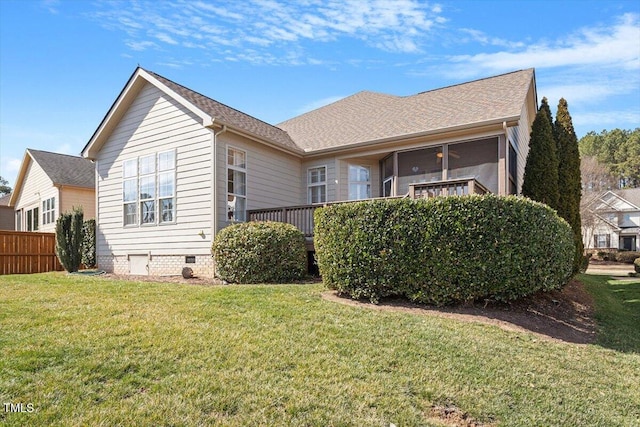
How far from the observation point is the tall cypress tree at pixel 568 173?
429 inches

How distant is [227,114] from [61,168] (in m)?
12.8

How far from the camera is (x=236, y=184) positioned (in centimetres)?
1113

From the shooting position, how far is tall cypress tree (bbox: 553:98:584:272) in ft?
35.8

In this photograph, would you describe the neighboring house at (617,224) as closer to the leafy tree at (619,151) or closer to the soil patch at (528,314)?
the leafy tree at (619,151)

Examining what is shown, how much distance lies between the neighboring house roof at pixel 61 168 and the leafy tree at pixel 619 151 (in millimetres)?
56164

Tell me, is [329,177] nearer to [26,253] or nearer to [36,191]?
[26,253]

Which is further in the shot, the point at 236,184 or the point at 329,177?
the point at 329,177

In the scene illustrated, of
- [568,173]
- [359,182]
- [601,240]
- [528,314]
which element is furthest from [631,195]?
[528,314]

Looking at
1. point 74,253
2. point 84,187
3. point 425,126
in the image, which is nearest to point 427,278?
point 425,126

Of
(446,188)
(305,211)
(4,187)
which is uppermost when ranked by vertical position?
(4,187)

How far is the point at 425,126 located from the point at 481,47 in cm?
337

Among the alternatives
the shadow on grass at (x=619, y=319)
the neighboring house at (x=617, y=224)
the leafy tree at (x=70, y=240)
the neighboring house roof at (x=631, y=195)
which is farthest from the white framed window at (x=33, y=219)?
the neighboring house roof at (x=631, y=195)

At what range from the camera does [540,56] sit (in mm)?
13031

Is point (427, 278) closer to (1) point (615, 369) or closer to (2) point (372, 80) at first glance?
(1) point (615, 369)
